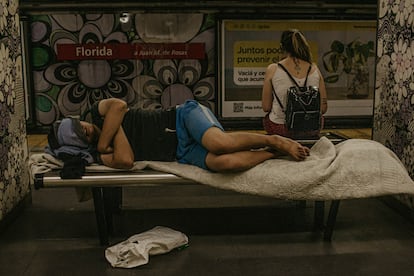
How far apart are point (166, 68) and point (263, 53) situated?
1.38m

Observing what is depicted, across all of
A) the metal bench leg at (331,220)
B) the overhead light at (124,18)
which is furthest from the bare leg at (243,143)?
the overhead light at (124,18)

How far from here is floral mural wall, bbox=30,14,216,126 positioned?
22.1ft

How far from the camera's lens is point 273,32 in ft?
22.9

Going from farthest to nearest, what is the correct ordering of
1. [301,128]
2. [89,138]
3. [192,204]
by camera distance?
[192,204], [301,128], [89,138]

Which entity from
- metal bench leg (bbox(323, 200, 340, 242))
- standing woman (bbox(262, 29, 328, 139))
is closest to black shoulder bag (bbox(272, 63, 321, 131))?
standing woman (bbox(262, 29, 328, 139))

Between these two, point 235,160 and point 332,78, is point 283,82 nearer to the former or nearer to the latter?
point 235,160

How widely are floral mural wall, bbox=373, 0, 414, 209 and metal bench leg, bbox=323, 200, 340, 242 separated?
0.64 metres

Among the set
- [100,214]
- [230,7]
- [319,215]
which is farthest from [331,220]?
[230,7]

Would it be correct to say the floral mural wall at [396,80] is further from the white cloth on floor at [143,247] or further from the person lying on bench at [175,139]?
the white cloth on floor at [143,247]

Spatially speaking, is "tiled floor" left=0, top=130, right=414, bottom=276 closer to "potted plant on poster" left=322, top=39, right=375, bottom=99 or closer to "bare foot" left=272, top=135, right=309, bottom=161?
"bare foot" left=272, top=135, right=309, bottom=161

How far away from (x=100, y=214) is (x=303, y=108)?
150cm

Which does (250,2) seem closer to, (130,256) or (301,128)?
(301,128)

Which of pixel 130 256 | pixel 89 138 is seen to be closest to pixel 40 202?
pixel 89 138

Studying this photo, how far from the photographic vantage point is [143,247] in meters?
2.76
